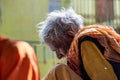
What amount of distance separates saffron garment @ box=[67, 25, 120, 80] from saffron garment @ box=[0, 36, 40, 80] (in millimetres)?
581

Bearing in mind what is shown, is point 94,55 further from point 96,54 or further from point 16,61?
point 16,61

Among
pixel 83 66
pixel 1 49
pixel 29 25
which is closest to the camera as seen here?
pixel 1 49

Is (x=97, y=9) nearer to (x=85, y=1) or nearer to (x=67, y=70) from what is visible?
(x=85, y=1)

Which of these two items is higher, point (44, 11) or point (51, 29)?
point (51, 29)

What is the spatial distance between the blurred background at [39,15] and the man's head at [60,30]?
9.76 feet

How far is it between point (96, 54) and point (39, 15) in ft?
12.4

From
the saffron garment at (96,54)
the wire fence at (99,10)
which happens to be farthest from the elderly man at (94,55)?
the wire fence at (99,10)

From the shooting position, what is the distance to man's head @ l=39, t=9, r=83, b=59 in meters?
1.82

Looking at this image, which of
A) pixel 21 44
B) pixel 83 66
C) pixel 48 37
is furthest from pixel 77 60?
pixel 21 44

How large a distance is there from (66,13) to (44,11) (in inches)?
140

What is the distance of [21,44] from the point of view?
3.40 ft

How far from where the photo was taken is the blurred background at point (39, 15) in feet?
16.5

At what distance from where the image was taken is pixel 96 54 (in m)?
1.62

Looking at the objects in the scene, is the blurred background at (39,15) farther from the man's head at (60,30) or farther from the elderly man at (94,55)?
the elderly man at (94,55)
